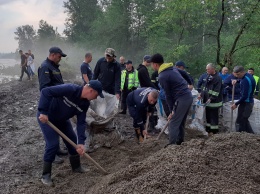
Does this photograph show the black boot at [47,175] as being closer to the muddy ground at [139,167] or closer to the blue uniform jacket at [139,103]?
the muddy ground at [139,167]

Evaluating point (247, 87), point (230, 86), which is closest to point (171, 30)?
point (230, 86)

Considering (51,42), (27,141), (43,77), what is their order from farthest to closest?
(51,42), (27,141), (43,77)

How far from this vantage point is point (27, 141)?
6191 millimetres

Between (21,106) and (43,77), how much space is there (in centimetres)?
575

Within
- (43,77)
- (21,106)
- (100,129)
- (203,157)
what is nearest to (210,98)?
(100,129)

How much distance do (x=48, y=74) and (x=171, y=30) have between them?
54.9 feet

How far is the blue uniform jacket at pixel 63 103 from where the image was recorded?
391cm

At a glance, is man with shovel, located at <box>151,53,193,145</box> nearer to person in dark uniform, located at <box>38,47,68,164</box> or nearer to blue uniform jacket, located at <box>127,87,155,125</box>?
blue uniform jacket, located at <box>127,87,155,125</box>

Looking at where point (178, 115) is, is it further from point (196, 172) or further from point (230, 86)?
point (230, 86)

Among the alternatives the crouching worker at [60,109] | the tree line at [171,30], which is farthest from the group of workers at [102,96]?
the tree line at [171,30]

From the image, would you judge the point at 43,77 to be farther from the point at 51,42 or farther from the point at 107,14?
the point at 51,42

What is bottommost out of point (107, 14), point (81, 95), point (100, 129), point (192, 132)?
point (192, 132)

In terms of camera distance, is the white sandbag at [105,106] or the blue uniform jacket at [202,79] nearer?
the white sandbag at [105,106]

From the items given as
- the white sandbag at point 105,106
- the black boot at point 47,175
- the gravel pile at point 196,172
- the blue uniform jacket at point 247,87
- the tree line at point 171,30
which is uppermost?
the tree line at point 171,30
